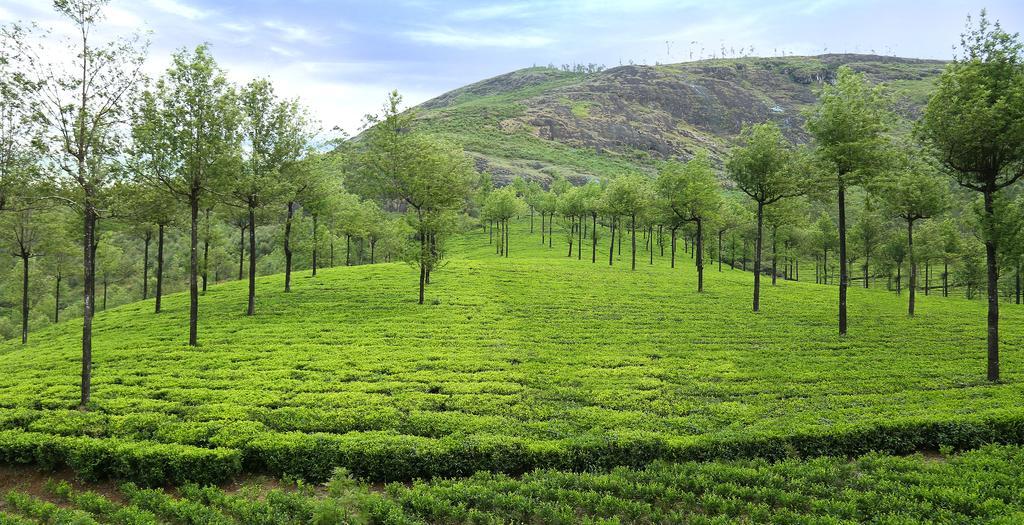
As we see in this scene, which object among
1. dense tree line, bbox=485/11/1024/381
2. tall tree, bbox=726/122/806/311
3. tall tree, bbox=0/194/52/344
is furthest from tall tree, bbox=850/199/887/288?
tall tree, bbox=0/194/52/344

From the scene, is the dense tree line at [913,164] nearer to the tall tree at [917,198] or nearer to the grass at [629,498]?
the tall tree at [917,198]

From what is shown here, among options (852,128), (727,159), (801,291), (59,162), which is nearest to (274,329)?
(59,162)

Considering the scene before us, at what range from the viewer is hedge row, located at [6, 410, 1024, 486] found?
43.8 ft

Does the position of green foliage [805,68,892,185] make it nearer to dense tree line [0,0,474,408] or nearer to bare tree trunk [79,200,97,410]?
dense tree line [0,0,474,408]

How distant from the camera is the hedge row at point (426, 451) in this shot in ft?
43.8

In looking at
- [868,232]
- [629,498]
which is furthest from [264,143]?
[868,232]

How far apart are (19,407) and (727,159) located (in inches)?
1587

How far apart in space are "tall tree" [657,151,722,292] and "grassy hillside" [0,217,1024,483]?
33.5 ft

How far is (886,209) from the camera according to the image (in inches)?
1474

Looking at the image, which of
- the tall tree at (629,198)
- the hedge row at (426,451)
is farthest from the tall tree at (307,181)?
the tall tree at (629,198)

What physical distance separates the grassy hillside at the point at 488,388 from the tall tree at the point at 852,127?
342 inches

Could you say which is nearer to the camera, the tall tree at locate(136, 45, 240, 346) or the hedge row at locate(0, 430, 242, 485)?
the hedge row at locate(0, 430, 242, 485)

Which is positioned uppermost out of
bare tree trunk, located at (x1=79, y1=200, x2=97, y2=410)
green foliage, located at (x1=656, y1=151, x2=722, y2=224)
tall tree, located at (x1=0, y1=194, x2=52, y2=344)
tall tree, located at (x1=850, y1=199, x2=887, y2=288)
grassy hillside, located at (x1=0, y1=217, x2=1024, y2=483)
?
green foliage, located at (x1=656, y1=151, x2=722, y2=224)

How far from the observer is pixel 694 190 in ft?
134
